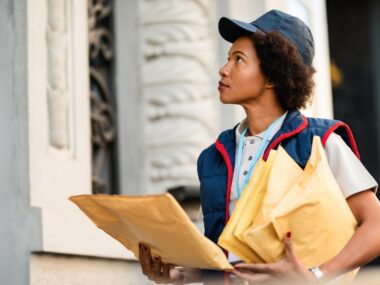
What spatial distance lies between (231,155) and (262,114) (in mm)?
155

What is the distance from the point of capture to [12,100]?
5543mm

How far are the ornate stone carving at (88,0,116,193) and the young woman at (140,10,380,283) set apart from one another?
308 centimetres

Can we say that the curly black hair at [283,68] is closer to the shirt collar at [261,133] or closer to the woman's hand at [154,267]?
the shirt collar at [261,133]

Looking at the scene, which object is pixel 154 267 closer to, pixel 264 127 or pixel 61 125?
pixel 264 127

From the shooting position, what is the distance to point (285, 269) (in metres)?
3.30

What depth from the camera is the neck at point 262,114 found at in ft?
12.3

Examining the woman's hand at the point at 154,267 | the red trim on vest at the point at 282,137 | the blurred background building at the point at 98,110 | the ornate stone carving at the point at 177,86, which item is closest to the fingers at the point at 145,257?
the woman's hand at the point at 154,267

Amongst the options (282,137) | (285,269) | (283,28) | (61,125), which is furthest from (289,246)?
(61,125)

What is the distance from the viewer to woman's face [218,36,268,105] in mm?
3746

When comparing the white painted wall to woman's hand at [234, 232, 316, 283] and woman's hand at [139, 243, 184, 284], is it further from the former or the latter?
woman's hand at [234, 232, 316, 283]

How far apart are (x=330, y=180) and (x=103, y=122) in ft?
12.2

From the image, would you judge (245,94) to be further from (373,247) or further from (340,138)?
(373,247)

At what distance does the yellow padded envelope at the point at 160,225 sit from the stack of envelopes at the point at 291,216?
2.8 inches

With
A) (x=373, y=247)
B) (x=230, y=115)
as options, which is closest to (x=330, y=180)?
(x=373, y=247)
